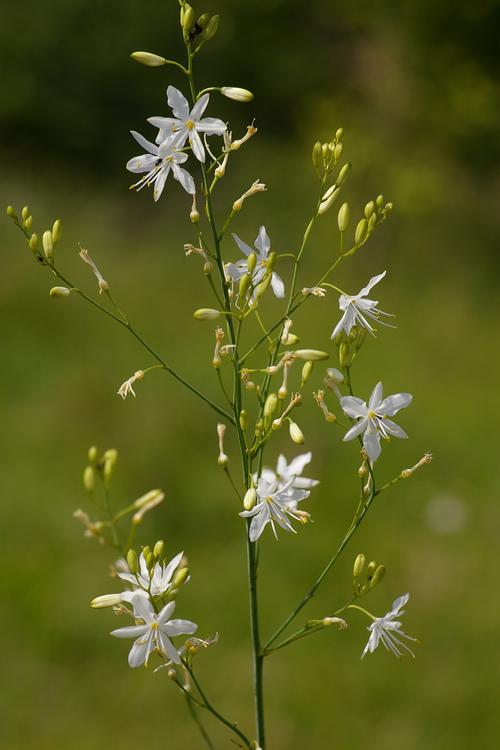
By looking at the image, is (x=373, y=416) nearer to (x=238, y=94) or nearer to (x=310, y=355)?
(x=310, y=355)

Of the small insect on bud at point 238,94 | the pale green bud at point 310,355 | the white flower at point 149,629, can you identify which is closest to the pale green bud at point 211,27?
the small insect on bud at point 238,94

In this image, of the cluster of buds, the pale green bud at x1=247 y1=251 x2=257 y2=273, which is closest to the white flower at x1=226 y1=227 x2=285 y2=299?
the pale green bud at x1=247 y1=251 x2=257 y2=273

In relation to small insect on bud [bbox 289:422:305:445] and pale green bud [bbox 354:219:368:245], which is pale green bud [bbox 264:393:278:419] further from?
pale green bud [bbox 354:219:368:245]

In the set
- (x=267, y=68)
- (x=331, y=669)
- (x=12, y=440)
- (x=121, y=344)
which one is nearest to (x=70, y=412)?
(x=12, y=440)

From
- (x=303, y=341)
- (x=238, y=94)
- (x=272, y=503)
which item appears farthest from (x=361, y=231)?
(x=303, y=341)

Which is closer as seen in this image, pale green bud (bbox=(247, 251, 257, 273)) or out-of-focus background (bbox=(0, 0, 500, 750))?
pale green bud (bbox=(247, 251, 257, 273))

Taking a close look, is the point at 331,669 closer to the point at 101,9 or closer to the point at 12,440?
the point at 12,440
